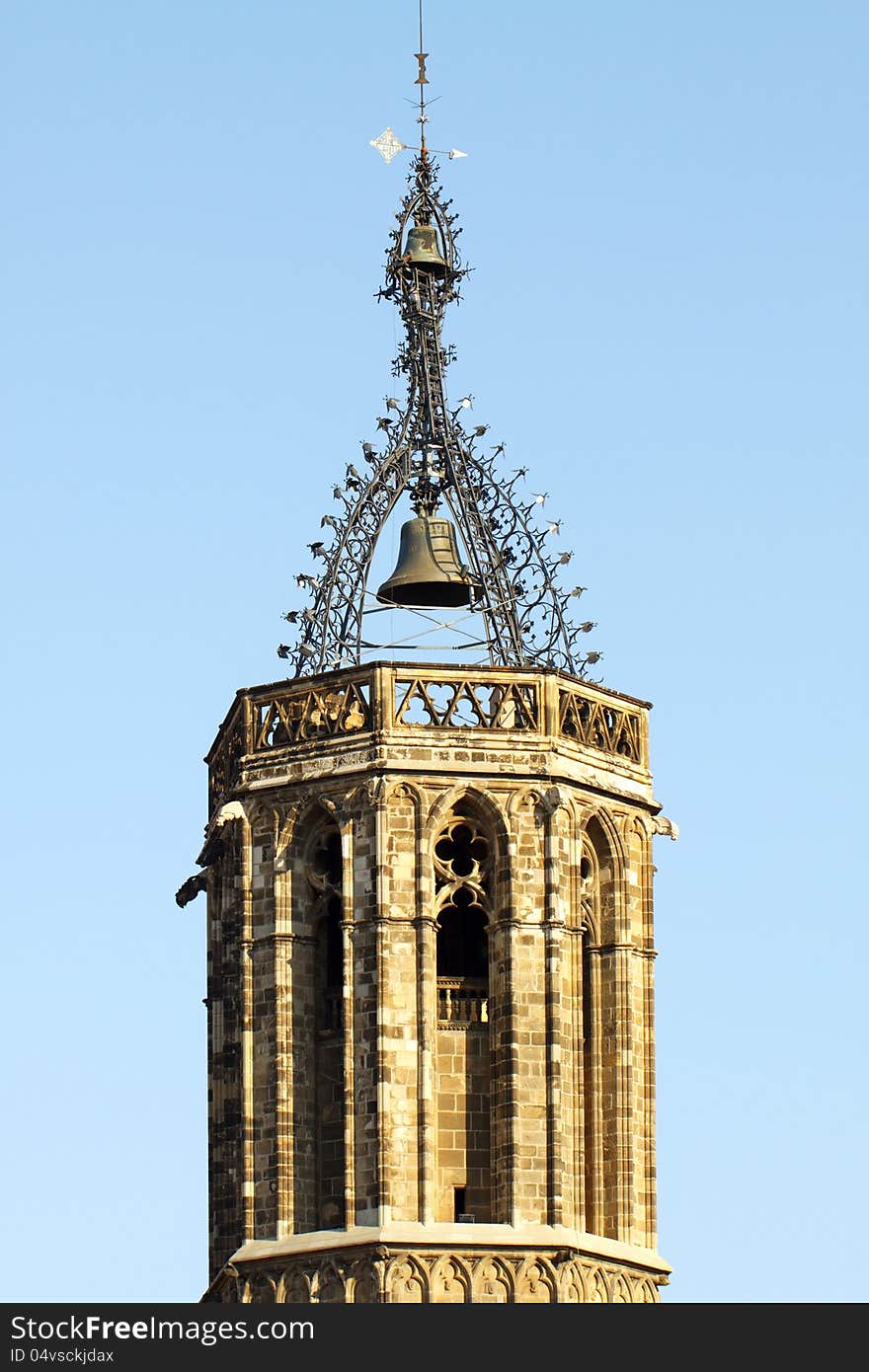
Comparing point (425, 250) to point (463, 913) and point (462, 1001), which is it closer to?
point (463, 913)

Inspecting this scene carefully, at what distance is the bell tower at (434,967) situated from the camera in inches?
3103

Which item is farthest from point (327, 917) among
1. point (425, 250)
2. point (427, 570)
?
point (425, 250)

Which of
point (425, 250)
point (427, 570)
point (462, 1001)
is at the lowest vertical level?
point (462, 1001)

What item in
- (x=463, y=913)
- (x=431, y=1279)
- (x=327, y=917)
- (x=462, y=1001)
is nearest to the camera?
(x=431, y=1279)

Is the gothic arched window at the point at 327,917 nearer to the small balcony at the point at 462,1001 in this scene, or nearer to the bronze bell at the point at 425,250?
the small balcony at the point at 462,1001

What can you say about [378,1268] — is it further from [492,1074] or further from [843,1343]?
[843,1343]

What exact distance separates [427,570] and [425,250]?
593cm

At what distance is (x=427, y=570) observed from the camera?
8281 centimetres

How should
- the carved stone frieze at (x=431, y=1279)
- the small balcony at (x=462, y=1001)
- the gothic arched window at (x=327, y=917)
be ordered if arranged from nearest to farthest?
1. the carved stone frieze at (x=431, y=1279)
2. the small balcony at (x=462, y=1001)
3. the gothic arched window at (x=327, y=917)

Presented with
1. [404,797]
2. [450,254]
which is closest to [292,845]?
[404,797]

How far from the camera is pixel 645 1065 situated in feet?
269

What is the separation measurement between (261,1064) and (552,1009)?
4337 mm

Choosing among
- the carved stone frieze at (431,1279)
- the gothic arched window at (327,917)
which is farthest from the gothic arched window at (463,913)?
the carved stone frieze at (431,1279)

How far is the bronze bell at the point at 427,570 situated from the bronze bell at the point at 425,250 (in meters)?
4.69
